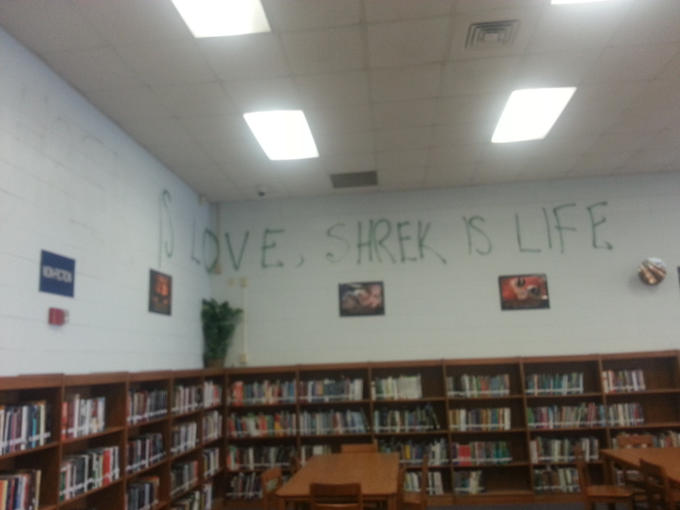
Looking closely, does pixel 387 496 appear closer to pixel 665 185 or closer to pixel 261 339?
pixel 261 339

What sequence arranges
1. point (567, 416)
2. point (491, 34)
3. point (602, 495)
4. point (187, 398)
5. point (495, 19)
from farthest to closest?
1. point (567, 416)
2. point (187, 398)
3. point (602, 495)
4. point (491, 34)
5. point (495, 19)

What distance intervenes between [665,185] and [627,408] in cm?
265

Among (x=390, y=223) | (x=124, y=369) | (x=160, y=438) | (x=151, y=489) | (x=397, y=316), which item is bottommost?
(x=151, y=489)

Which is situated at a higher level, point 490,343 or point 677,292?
point 677,292

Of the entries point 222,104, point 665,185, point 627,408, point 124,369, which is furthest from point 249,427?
point 665,185

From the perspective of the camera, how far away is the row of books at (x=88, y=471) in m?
3.38

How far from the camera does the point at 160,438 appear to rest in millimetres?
4676

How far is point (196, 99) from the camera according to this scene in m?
4.25

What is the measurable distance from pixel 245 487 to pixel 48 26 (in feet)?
15.8

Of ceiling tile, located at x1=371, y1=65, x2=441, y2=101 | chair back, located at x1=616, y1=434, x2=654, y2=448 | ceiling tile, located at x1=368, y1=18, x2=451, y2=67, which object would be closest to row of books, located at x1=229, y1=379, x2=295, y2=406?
chair back, located at x1=616, y1=434, x2=654, y2=448

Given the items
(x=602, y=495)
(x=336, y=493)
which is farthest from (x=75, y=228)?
(x=602, y=495)

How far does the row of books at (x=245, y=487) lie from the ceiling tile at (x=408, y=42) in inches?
178

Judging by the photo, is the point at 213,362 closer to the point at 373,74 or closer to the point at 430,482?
the point at 430,482

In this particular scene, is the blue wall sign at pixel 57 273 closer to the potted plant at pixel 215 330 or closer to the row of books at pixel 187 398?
the row of books at pixel 187 398
